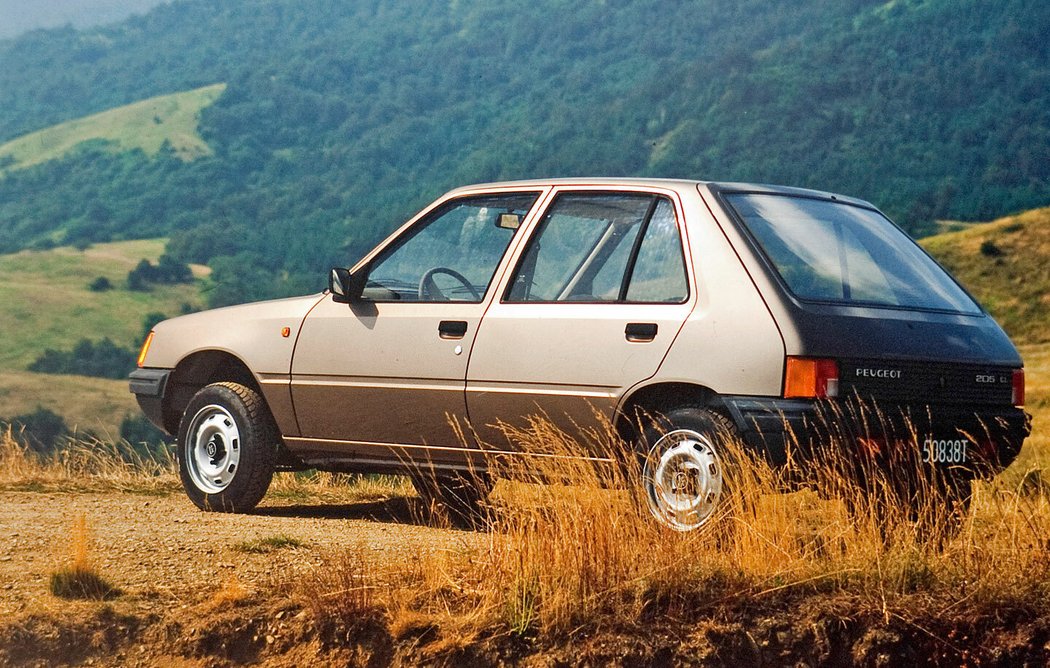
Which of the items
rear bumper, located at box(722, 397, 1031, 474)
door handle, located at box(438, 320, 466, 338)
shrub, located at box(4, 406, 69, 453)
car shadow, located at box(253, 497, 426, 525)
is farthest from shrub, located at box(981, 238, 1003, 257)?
rear bumper, located at box(722, 397, 1031, 474)

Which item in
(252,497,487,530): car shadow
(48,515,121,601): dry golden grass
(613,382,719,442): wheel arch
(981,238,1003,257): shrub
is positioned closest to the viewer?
(48,515,121,601): dry golden grass

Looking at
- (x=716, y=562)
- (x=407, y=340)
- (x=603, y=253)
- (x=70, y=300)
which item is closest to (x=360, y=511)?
(x=407, y=340)

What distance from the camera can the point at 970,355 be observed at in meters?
5.86

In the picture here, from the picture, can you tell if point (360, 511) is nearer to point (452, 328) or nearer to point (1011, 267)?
point (452, 328)

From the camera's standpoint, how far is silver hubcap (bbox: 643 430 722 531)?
18.3 feet

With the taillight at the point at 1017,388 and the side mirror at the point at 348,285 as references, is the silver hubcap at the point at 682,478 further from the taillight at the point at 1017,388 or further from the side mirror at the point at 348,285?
the side mirror at the point at 348,285

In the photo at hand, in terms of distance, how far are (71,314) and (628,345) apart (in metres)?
146

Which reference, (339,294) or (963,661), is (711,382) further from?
(339,294)

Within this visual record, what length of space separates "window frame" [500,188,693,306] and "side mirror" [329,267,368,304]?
2.97ft

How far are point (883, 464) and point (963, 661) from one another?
920 millimetres

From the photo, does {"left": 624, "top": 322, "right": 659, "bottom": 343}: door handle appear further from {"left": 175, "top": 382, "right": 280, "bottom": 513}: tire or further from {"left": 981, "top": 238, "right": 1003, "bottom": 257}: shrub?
{"left": 981, "top": 238, "right": 1003, "bottom": 257}: shrub

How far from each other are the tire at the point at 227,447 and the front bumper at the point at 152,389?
283mm

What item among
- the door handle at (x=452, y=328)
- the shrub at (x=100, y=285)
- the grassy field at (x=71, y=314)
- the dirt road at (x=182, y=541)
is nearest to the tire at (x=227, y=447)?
the dirt road at (x=182, y=541)

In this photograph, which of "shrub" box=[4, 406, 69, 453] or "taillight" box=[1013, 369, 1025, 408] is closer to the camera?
"taillight" box=[1013, 369, 1025, 408]
